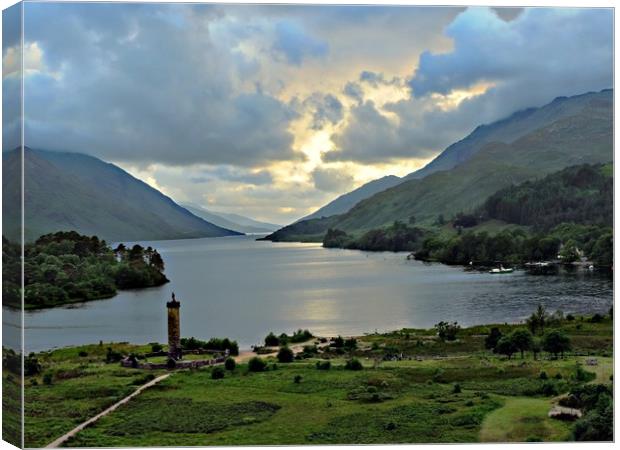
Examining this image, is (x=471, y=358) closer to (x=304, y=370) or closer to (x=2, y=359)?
(x=304, y=370)

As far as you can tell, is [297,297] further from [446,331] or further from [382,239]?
[446,331]

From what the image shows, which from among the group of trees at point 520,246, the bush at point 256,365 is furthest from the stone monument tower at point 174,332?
the group of trees at point 520,246

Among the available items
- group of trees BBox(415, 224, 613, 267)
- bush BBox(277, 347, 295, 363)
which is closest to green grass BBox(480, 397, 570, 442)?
bush BBox(277, 347, 295, 363)

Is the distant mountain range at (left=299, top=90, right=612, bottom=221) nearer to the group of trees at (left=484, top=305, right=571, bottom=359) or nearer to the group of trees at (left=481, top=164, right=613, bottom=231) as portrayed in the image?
the group of trees at (left=481, top=164, right=613, bottom=231)

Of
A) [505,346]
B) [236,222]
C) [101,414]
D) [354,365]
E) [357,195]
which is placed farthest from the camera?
[236,222]

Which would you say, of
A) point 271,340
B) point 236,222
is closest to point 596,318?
point 271,340
